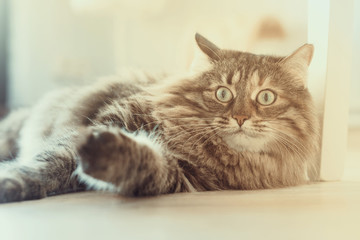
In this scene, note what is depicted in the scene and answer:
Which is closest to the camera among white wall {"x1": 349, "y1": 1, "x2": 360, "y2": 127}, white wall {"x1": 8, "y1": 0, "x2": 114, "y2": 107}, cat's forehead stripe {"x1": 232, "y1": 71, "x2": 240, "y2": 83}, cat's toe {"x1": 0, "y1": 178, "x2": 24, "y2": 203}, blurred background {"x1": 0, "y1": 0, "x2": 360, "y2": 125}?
cat's toe {"x1": 0, "y1": 178, "x2": 24, "y2": 203}

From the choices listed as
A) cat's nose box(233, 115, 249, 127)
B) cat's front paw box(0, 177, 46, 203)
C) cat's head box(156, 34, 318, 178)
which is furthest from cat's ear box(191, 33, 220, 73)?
cat's front paw box(0, 177, 46, 203)

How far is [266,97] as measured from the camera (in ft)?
3.80

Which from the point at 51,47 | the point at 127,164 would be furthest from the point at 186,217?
the point at 51,47

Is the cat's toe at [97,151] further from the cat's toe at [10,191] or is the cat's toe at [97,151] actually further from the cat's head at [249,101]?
the cat's head at [249,101]

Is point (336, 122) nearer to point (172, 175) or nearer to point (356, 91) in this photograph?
point (356, 91)

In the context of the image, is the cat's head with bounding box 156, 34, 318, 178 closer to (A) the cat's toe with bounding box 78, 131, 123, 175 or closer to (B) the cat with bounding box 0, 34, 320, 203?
(B) the cat with bounding box 0, 34, 320, 203

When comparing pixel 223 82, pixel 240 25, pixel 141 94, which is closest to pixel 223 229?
pixel 223 82

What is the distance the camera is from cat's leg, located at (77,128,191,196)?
0.80 meters

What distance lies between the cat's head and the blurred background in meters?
0.24

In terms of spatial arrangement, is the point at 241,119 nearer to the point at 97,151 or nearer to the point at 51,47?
the point at 97,151

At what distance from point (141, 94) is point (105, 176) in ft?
1.63

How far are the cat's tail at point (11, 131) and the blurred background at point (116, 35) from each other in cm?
7

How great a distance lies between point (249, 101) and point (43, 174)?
0.61 meters

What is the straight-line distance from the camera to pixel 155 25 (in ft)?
5.35
